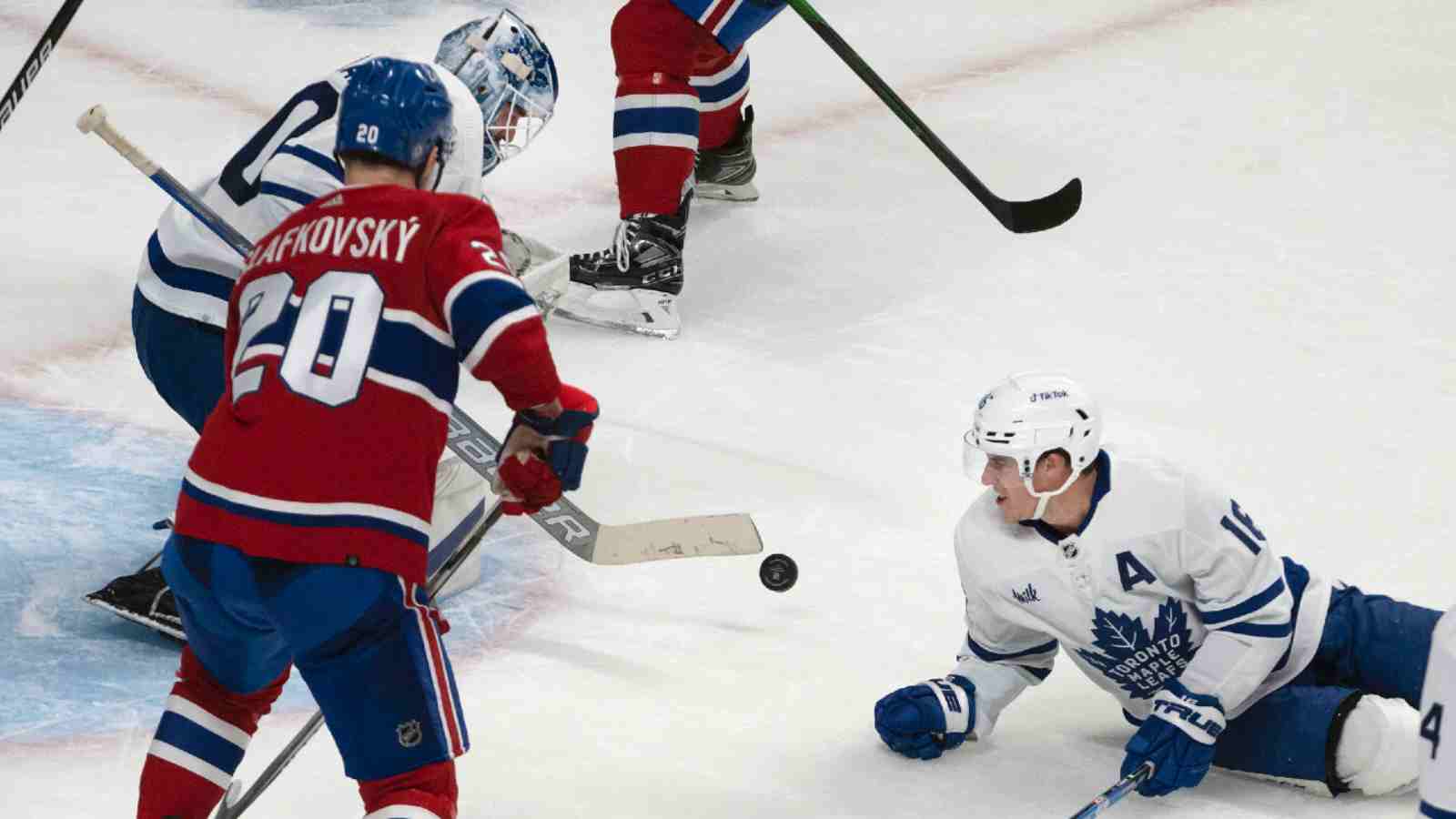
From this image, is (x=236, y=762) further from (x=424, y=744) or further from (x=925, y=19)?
(x=925, y=19)

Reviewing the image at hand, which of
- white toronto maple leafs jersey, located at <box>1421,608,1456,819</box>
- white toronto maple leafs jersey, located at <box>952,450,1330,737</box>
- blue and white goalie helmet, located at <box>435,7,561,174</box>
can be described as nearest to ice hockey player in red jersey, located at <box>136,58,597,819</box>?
white toronto maple leafs jersey, located at <box>952,450,1330,737</box>

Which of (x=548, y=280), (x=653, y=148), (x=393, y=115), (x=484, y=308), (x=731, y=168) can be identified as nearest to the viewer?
(x=484, y=308)

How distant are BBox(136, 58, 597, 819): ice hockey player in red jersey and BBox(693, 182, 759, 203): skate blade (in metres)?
2.49

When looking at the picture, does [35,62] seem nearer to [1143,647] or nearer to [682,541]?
[682,541]

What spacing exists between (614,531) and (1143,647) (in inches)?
33.6

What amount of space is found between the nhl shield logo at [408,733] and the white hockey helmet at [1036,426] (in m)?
0.81

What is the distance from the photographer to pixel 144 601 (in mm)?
3146

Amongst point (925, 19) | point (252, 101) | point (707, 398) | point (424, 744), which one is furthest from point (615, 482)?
point (925, 19)

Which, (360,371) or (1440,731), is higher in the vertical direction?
(1440,731)

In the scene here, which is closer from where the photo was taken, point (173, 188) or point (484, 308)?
point (484, 308)

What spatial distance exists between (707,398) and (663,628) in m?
0.81

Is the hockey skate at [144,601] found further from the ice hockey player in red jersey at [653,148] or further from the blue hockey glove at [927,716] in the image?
the ice hockey player in red jersey at [653,148]

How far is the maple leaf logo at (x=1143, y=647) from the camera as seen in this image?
2.76 m

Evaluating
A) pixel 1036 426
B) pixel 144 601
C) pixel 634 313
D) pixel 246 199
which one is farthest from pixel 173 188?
pixel 634 313
